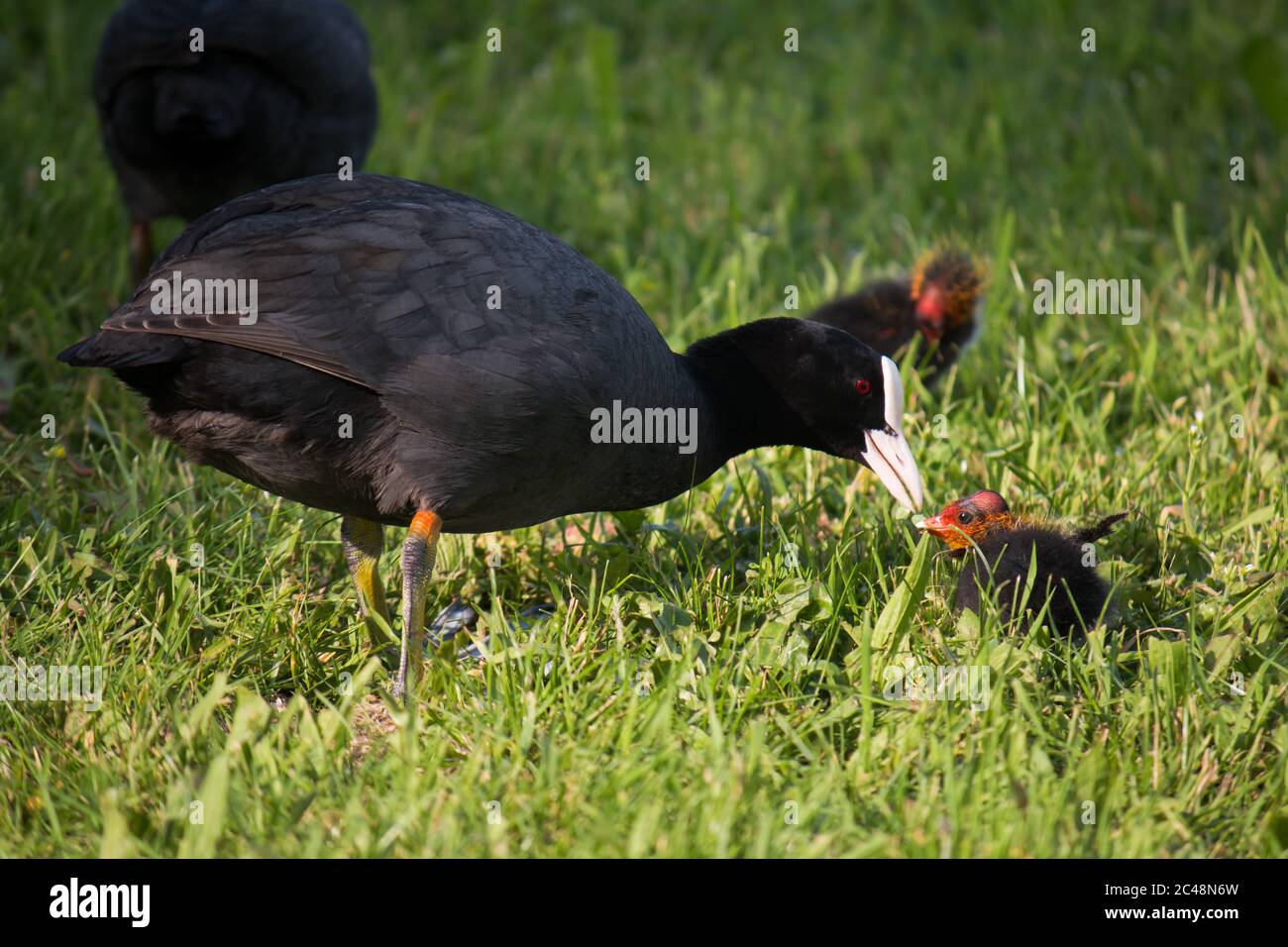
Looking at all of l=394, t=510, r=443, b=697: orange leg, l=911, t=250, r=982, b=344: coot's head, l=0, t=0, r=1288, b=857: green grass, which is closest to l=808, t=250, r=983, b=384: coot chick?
l=911, t=250, r=982, b=344: coot's head

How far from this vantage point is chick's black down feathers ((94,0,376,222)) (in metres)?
5.08

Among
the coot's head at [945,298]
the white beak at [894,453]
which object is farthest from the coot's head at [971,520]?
the coot's head at [945,298]

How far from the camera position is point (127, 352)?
3365 mm

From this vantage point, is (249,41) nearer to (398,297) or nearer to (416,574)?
(398,297)

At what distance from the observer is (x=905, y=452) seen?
3.91m

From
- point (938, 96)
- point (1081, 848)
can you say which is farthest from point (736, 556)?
point (938, 96)

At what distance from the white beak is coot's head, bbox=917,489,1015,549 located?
0.35 ft

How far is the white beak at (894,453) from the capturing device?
3857 mm

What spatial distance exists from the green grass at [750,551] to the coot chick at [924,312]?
0.42 ft

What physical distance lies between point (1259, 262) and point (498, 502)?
343 cm

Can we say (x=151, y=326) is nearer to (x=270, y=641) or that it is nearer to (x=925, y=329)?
(x=270, y=641)
